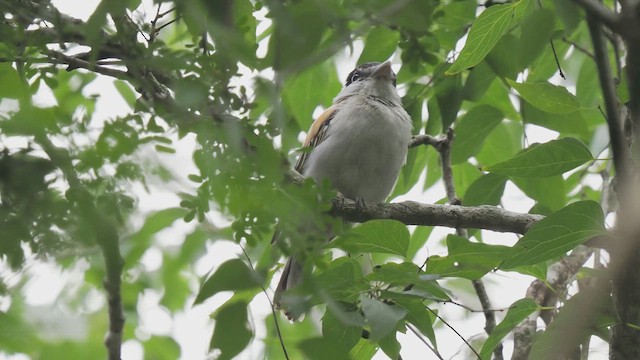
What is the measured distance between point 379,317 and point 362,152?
3.26 m

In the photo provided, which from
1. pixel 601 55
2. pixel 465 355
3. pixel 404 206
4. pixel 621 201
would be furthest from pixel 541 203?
pixel 601 55

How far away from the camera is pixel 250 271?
6.22ft

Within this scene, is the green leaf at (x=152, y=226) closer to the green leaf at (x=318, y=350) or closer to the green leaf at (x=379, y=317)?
the green leaf at (x=379, y=317)

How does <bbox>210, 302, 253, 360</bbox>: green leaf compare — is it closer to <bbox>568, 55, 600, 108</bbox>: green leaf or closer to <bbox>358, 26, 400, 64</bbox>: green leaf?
<bbox>358, 26, 400, 64</bbox>: green leaf

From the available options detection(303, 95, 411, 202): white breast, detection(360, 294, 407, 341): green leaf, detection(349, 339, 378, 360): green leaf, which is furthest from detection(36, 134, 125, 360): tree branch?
detection(303, 95, 411, 202): white breast

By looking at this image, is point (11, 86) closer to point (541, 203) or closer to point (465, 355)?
point (541, 203)

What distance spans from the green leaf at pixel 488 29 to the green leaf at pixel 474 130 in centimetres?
115

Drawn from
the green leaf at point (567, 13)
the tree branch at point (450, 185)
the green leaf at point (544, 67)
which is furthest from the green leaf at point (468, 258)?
the green leaf at point (544, 67)

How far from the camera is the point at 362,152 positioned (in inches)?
218

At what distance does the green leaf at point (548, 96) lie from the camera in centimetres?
331

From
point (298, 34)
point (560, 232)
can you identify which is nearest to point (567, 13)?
point (298, 34)

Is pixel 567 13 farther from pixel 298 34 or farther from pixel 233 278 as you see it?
pixel 233 278

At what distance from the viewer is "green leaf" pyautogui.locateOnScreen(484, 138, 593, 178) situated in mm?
3260

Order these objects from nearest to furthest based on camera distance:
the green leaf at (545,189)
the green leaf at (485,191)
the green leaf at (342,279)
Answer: the green leaf at (342,279), the green leaf at (485,191), the green leaf at (545,189)
